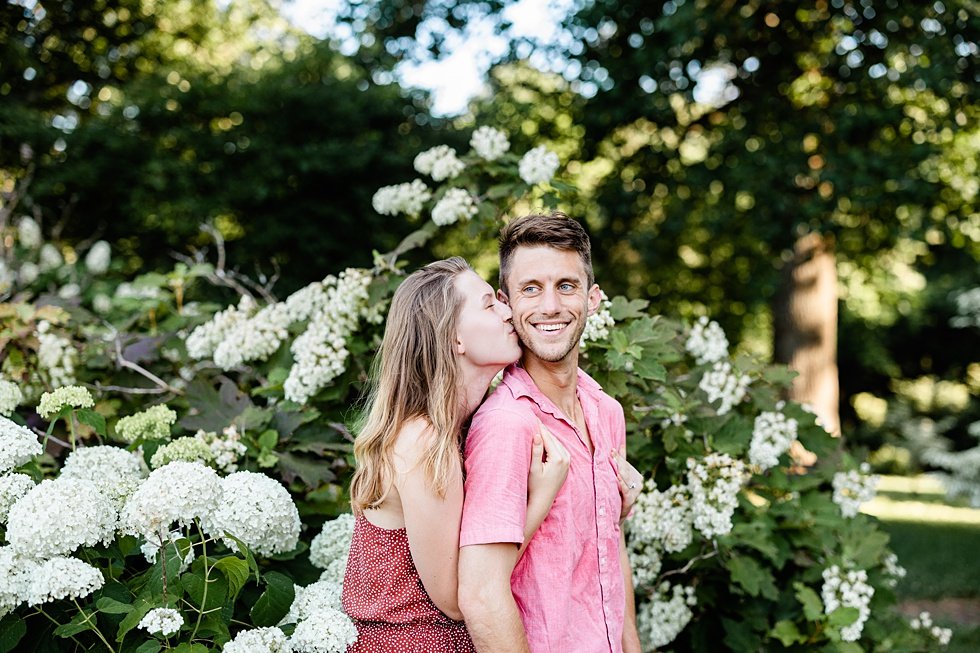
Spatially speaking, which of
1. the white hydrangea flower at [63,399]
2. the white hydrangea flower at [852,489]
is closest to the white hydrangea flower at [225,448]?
the white hydrangea flower at [63,399]

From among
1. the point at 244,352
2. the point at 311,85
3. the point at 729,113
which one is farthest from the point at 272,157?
the point at 244,352

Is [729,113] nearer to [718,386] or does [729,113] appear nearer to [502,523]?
[718,386]

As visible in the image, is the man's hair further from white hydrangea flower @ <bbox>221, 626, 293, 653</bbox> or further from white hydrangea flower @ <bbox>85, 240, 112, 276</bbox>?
white hydrangea flower @ <bbox>85, 240, 112, 276</bbox>

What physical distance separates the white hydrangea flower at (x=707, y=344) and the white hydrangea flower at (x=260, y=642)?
2.66 meters

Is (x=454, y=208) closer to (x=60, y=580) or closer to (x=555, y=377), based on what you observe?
(x=555, y=377)

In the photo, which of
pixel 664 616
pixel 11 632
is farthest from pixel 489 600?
pixel 664 616

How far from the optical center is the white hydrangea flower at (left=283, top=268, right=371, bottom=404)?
13.0ft

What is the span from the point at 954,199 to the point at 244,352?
10.3 metres

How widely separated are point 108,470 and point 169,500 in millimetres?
703

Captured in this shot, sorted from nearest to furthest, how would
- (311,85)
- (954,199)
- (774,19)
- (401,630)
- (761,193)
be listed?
(401,630) → (761,193) → (774,19) → (954,199) → (311,85)

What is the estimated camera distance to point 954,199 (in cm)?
1162

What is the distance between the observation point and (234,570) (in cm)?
258

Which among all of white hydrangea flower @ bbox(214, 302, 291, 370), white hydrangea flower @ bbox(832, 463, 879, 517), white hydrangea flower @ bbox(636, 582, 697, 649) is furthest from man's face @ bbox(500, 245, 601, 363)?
white hydrangea flower @ bbox(832, 463, 879, 517)

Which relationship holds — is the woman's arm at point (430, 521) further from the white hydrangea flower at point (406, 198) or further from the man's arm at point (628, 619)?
the white hydrangea flower at point (406, 198)
